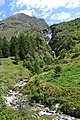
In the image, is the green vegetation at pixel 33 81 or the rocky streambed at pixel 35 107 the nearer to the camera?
the rocky streambed at pixel 35 107

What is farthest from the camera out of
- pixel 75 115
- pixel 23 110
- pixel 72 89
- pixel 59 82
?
pixel 59 82

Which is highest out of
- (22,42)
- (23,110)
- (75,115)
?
(22,42)

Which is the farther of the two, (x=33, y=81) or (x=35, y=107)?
(x=33, y=81)

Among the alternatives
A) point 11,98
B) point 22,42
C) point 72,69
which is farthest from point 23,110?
point 22,42

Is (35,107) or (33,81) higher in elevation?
(33,81)

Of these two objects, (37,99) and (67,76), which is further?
(67,76)

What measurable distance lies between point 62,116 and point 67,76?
2146 cm

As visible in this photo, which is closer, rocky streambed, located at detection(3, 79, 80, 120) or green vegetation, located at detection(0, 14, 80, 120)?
rocky streambed, located at detection(3, 79, 80, 120)

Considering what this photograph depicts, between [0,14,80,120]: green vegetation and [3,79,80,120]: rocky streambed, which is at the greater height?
[0,14,80,120]: green vegetation

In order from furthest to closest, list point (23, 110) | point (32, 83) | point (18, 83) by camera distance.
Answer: point (18, 83)
point (32, 83)
point (23, 110)

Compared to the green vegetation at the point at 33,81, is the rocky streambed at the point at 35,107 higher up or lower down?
lower down

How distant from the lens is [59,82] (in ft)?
273

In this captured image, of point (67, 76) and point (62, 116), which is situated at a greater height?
point (67, 76)

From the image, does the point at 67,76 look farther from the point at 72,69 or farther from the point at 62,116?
the point at 62,116
